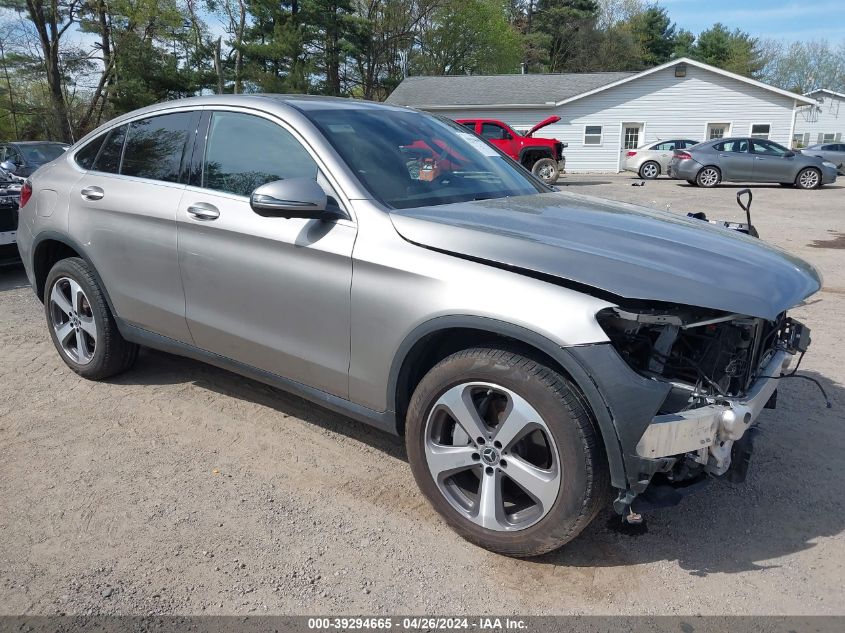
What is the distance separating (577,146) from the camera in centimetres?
3228

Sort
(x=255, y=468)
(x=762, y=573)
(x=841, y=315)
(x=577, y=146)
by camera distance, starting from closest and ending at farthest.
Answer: (x=762, y=573)
(x=255, y=468)
(x=841, y=315)
(x=577, y=146)

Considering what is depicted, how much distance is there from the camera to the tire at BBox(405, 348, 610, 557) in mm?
2391

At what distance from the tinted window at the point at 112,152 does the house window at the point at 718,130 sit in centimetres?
3175

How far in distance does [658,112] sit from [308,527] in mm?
32658

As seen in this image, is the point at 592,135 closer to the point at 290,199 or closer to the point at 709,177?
the point at 709,177

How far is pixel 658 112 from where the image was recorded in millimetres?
31422

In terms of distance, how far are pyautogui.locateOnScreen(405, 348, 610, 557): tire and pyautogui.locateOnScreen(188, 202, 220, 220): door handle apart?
1481mm

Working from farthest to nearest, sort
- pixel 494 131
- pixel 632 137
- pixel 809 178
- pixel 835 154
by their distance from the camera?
pixel 632 137, pixel 835 154, pixel 494 131, pixel 809 178

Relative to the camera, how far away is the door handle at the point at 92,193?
4031mm

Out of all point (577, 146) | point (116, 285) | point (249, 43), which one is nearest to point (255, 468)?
point (116, 285)

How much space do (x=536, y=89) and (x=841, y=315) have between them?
29.4m

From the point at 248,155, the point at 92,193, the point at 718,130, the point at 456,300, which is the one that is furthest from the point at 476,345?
the point at 718,130

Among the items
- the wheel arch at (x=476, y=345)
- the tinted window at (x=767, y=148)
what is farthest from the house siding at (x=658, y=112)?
the wheel arch at (x=476, y=345)

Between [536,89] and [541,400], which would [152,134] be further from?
[536,89]
